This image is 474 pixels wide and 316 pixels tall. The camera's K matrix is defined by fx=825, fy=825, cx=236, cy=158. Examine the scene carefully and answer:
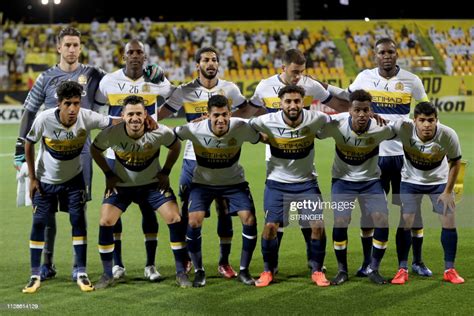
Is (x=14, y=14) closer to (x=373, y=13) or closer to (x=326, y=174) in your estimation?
(x=373, y=13)

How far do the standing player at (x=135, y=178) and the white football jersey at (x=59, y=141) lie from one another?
0.56ft

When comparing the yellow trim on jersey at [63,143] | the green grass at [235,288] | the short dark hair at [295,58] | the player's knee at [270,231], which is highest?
the short dark hair at [295,58]

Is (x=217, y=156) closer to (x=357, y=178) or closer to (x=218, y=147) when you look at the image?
(x=218, y=147)

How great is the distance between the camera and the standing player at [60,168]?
6918 millimetres

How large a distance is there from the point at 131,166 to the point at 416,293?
259 cm

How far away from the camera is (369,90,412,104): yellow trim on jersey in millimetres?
7781

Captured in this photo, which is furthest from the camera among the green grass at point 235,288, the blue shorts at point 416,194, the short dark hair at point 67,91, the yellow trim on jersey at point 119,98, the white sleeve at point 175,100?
the white sleeve at point 175,100

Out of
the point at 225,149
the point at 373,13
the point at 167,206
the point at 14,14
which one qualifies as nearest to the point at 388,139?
the point at 225,149

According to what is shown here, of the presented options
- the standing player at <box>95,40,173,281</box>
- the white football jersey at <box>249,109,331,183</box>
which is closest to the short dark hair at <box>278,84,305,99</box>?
the white football jersey at <box>249,109,331,183</box>

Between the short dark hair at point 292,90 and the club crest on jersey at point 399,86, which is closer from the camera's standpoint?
the short dark hair at point 292,90

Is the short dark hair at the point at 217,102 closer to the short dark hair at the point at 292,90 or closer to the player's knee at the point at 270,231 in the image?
the short dark hair at the point at 292,90

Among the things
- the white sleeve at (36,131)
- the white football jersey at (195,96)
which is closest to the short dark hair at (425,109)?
the white football jersey at (195,96)

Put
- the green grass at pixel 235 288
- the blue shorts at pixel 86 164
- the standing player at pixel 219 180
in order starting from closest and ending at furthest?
1. the green grass at pixel 235 288
2. the standing player at pixel 219 180
3. the blue shorts at pixel 86 164

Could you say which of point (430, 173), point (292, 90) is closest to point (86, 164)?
point (292, 90)
